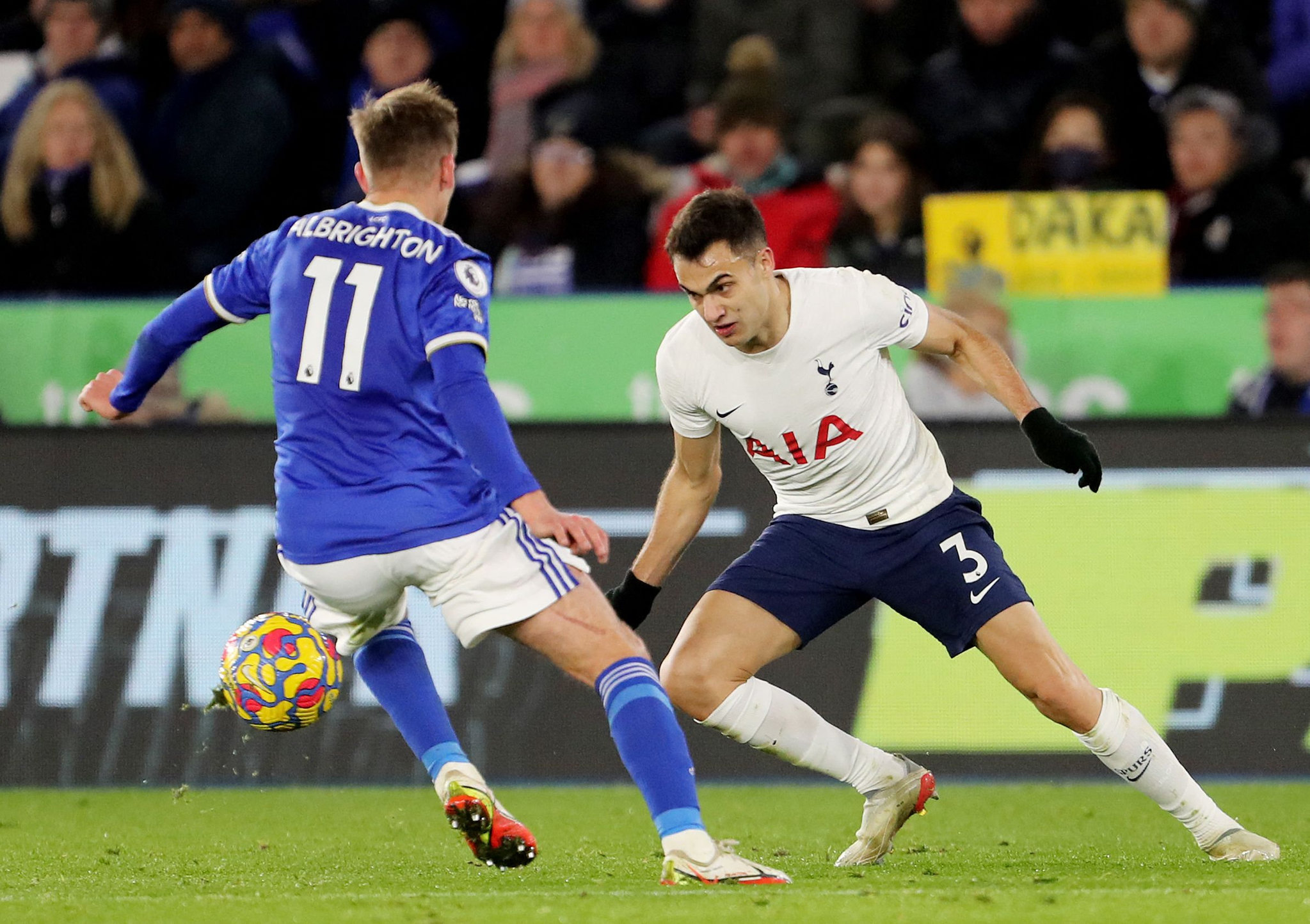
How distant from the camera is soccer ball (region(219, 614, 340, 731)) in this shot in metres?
5.14

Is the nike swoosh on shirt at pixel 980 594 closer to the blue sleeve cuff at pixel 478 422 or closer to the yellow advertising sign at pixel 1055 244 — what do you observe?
the blue sleeve cuff at pixel 478 422

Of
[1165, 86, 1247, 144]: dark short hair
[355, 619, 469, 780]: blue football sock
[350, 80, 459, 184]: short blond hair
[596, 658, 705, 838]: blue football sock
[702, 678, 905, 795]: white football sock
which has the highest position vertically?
[350, 80, 459, 184]: short blond hair

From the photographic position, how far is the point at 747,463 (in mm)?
8008

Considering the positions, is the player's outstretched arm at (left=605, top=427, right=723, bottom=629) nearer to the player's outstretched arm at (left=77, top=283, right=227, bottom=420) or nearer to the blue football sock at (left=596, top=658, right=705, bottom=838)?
the blue football sock at (left=596, top=658, right=705, bottom=838)

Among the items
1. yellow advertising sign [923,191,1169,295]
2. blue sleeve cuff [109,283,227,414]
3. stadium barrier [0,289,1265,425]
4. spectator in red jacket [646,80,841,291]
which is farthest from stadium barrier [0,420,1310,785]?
blue sleeve cuff [109,283,227,414]

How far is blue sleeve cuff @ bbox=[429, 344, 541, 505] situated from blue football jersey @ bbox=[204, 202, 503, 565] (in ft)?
0.38

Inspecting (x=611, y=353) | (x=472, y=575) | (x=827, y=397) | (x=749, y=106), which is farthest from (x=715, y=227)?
(x=749, y=106)

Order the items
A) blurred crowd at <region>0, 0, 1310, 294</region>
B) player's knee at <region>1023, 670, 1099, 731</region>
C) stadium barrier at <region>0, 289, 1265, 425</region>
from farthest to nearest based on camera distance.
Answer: blurred crowd at <region>0, 0, 1310, 294</region> < stadium barrier at <region>0, 289, 1265, 425</region> < player's knee at <region>1023, 670, 1099, 731</region>

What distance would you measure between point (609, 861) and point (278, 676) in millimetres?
1195

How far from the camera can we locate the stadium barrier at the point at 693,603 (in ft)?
25.5

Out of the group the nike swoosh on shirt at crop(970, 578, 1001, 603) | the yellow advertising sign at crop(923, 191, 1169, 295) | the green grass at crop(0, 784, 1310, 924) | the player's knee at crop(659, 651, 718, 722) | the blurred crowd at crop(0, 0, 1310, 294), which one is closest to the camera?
the green grass at crop(0, 784, 1310, 924)

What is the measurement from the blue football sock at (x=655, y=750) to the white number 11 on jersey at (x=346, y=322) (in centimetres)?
105

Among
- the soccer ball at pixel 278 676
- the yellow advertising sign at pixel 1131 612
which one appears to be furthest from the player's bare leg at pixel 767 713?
the yellow advertising sign at pixel 1131 612

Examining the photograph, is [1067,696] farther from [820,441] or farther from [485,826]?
[485,826]
